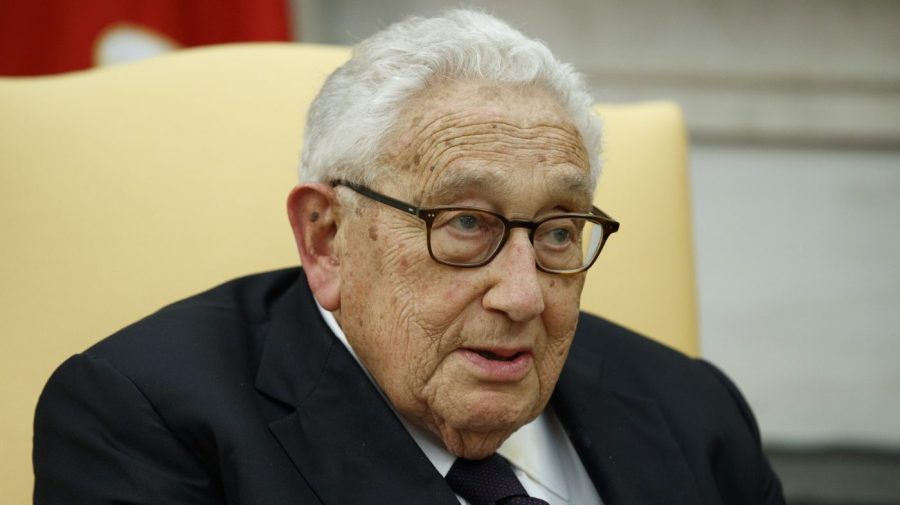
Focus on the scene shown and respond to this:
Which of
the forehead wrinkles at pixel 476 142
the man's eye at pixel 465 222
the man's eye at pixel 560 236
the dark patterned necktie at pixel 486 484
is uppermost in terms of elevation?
the forehead wrinkles at pixel 476 142

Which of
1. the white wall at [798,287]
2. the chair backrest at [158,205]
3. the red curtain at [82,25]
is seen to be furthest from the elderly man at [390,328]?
the white wall at [798,287]

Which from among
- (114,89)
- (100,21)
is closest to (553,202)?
(114,89)

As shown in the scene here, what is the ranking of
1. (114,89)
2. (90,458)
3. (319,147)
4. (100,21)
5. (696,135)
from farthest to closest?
(696,135)
(100,21)
(114,89)
(319,147)
(90,458)

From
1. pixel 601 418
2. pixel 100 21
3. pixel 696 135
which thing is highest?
pixel 100 21

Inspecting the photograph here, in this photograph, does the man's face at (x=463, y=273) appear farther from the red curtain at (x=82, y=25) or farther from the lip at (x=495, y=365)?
the red curtain at (x=82, y=25)

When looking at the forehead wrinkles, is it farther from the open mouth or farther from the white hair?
the open mouth

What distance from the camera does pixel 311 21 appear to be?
4.20 m

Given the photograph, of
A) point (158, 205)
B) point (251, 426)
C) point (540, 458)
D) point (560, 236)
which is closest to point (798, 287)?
point (540, 458)

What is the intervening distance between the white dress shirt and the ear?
0.12 meters

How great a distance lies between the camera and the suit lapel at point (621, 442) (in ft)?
7.84

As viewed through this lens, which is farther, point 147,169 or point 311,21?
point 311,21

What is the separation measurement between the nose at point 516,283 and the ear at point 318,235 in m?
0.31

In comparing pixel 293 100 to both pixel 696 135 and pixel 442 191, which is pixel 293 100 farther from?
pixel 696 135

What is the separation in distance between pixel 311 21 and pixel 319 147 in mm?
2079
